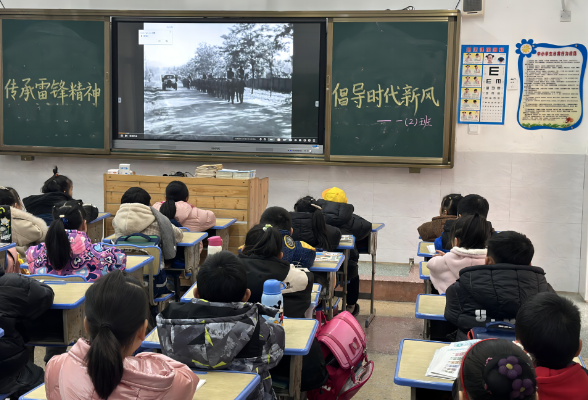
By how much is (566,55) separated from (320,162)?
2.55 m

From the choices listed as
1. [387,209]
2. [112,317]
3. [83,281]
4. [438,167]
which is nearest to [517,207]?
[438,167]

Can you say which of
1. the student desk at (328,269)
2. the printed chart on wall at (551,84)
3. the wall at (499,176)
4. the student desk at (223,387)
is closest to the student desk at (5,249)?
the student desk at (223,387)

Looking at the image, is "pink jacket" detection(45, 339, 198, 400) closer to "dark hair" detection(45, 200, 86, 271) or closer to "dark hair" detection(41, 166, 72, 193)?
"dark hair" detection(45, 200, 86, 271)

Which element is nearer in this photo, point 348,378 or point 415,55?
point 348,378

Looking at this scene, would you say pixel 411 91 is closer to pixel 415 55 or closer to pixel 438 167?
pixel 415 55

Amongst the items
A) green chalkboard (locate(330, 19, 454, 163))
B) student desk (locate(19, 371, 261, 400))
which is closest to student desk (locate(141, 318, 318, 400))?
student desk (locate(19, 371, 261, 400))

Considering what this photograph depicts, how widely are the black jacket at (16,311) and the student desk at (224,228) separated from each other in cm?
250

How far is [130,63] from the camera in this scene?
606cm

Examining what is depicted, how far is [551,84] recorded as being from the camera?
5.35 m

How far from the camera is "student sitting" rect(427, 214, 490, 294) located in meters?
2.77

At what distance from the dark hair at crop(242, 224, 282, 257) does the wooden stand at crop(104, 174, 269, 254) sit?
9.02ft

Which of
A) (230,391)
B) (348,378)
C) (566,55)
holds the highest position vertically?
(566,55)

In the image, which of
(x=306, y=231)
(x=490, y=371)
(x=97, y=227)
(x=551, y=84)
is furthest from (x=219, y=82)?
(x=490, y=371)

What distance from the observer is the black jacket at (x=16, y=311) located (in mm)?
2178
